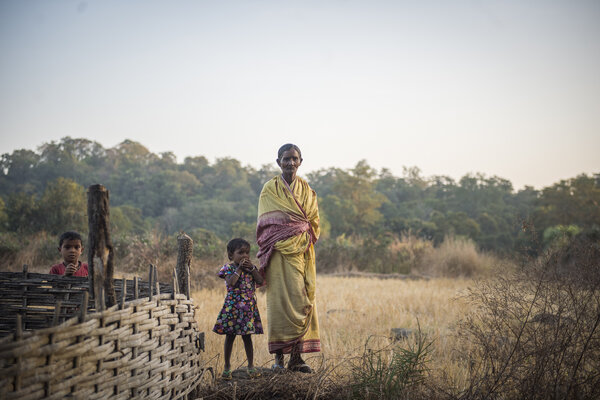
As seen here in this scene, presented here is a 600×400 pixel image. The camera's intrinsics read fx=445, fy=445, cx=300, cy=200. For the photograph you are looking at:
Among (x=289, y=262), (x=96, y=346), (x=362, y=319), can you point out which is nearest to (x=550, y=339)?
(x=289, y=262)

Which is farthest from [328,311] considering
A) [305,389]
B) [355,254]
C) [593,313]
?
[355,254]

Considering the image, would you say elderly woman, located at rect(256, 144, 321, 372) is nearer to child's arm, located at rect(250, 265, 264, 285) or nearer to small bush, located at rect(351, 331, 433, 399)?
child's arm, located at rect(250, 265, 264, 285)

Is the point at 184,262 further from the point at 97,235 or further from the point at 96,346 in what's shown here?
the point at 96,346

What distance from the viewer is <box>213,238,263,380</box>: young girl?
4371 millimetres

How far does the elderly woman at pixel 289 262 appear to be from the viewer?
14.9 feet

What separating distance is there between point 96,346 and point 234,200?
130ft

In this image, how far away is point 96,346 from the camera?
101 inches

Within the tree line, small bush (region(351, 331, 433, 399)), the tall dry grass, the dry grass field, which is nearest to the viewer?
small bush (region(351, 331, 433, 399))

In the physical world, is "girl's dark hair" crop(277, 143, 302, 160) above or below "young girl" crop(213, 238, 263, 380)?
above

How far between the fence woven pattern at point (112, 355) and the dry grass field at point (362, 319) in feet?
3.41

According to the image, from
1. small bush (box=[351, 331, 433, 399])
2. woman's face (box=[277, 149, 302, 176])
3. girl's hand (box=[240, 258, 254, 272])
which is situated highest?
woman's face (box=[277, 149, 302, 176])

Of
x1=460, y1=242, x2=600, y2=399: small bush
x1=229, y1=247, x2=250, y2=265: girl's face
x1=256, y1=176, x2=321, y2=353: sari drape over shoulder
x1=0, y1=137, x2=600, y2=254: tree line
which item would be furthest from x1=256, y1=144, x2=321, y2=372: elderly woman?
x1=0, y1=137, x2=600, y2=254: tree line

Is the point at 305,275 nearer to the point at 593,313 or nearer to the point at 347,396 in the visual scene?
the point at 347,396

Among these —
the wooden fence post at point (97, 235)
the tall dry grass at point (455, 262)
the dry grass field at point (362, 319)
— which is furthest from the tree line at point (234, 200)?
the wooden fence post at point (97, 235)
